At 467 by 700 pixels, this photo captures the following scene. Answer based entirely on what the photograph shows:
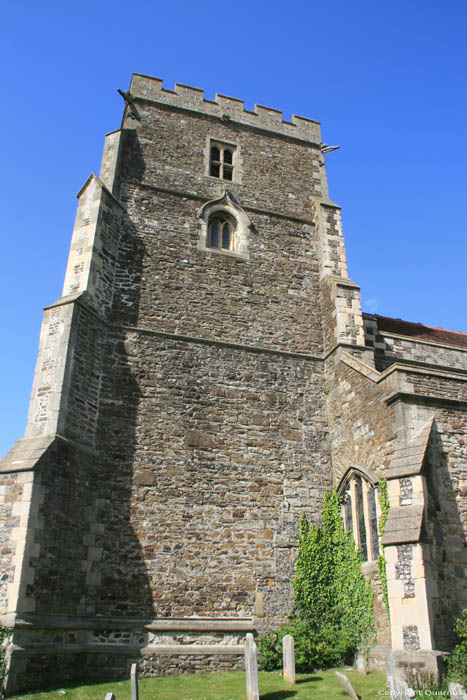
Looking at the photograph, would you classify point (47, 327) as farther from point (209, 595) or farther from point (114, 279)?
point (209, 595)

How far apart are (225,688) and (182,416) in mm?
5158

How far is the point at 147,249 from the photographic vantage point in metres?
14.1

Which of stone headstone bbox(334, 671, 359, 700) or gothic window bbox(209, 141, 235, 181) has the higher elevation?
gothic window bbox(209, 141, 235, 181)

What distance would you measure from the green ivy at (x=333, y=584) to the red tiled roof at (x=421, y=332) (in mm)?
6596

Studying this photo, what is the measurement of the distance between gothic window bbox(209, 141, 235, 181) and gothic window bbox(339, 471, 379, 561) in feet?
29.9

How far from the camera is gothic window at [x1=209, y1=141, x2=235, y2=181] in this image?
1652 centimetres

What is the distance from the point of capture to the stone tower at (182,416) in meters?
9.88

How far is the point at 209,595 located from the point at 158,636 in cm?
117

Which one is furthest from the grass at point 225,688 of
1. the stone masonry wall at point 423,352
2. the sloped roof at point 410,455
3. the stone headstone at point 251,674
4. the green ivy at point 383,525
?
the stone masonry wall at point 423,352

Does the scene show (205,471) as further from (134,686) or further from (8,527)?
(134,686)

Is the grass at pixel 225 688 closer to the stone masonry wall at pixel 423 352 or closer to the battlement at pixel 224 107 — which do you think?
the stone masonry wall at pixel 423 352

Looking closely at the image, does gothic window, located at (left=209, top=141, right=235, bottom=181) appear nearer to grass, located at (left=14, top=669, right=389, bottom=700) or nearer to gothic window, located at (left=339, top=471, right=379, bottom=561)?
gothic window, located at (left=339, top=471, right=379, bottom=561)

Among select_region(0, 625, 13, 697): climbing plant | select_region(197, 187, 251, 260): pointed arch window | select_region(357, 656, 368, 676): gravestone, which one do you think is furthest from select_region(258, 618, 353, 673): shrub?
select_region(197, 187, 251, 260): pointed arch window

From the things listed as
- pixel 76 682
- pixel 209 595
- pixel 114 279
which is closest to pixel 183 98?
pixel 114 279
